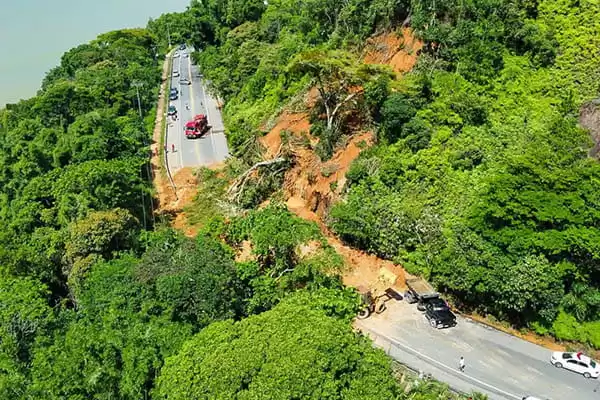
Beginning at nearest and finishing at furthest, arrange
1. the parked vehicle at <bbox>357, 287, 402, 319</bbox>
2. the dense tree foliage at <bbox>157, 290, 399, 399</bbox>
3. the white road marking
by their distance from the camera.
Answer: the dense tree foliage at <bbox>157, 290, 399, 399</bbox> → the white road marking → the parked vehicle at <bbox>357, 287, 402, 319</bbox>

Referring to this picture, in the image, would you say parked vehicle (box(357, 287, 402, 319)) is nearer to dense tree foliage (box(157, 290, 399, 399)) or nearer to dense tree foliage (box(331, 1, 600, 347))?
dense tree foliage (box(331, 1, 600, 347))

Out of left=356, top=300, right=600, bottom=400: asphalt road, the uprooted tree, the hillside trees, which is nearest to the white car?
left=356, top=300, right=600, bottom=400: asphalt road

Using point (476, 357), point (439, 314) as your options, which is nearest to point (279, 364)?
point (476, 357)

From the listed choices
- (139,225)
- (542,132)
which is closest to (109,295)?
(139,225)

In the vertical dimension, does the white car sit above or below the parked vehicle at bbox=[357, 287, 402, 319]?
below

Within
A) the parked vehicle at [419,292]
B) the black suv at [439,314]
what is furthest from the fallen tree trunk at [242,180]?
the black suv at [439,314]

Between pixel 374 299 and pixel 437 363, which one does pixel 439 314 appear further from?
pixel 374 299

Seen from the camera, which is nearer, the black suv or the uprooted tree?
the black suv
